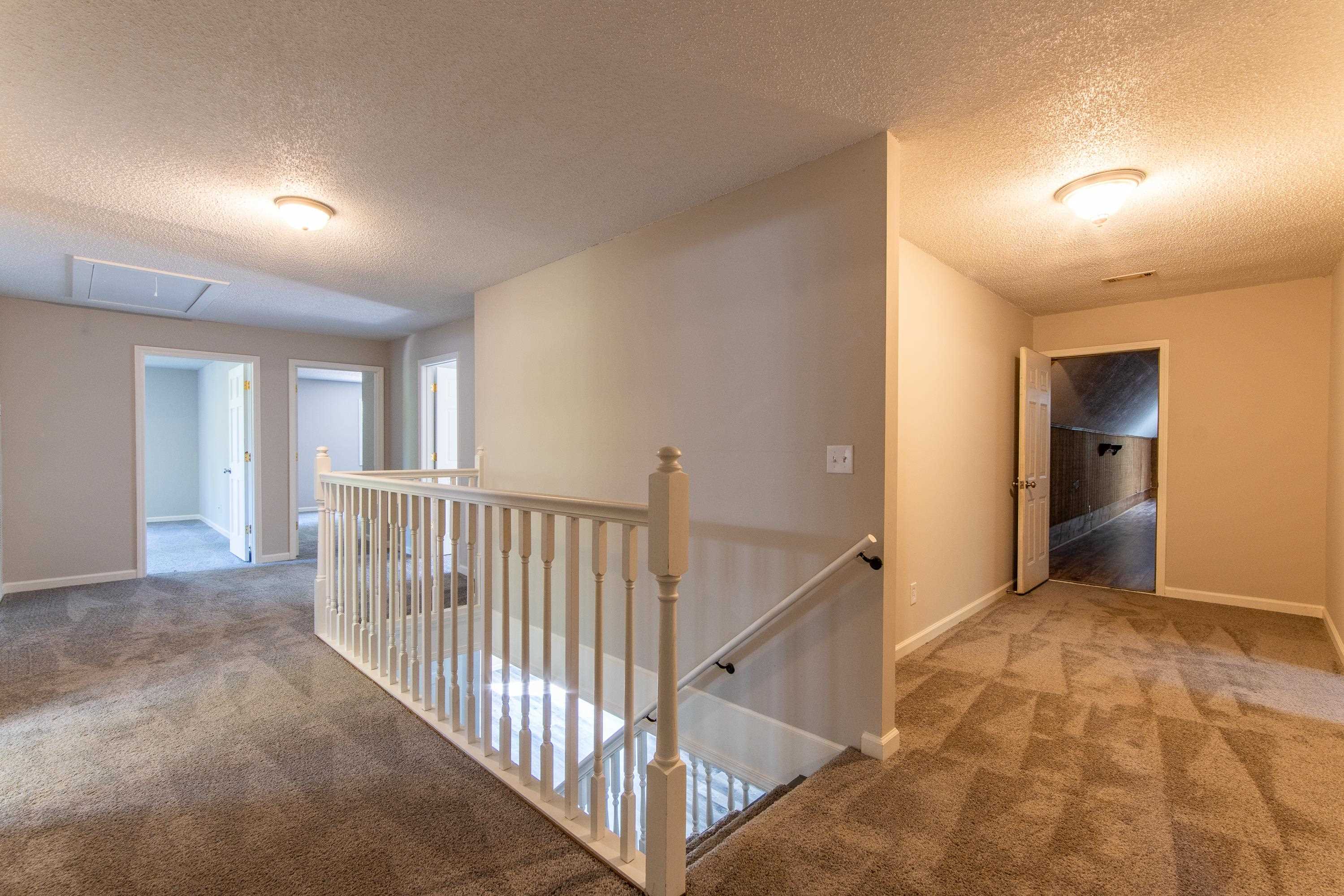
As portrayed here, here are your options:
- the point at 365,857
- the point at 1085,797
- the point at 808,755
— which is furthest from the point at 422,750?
the point at 1085,797

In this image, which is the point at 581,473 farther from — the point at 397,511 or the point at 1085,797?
the point at 1085,797

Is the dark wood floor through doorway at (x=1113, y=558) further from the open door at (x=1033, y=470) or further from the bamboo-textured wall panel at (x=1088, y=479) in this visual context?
the open door at (x=1033, y=470)

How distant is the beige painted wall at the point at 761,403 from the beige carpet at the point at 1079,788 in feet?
1.32

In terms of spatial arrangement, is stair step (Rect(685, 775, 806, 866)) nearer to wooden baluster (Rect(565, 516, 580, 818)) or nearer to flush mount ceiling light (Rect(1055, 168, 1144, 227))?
wooden baluster (Rect(565, 516, 580, 818))

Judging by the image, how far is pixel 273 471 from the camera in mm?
5871

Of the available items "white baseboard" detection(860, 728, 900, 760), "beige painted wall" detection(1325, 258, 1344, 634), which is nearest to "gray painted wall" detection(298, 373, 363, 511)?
"white baseboard" detection(860, 728, 900, 760)

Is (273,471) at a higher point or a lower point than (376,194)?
lower

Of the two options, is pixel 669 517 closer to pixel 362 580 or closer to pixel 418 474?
pixel 362 580

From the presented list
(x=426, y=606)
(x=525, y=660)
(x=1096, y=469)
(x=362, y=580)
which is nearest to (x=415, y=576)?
(x=426, y=606)

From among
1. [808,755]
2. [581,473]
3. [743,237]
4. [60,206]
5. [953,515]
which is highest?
[60,206]

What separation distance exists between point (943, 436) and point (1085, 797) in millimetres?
2080

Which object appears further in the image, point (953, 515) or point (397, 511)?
point (953, 515)

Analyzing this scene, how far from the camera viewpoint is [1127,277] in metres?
3.98

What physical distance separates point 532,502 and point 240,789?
1.37 metres
